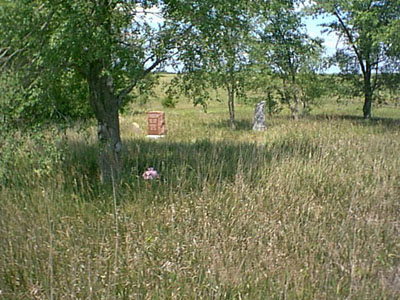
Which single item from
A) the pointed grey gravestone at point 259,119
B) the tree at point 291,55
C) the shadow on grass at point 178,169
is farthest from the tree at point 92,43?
the tree at point 291,55

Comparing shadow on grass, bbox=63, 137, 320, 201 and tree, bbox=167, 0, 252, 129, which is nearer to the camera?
shadow on grass, bbox=63, 137, 320, 201

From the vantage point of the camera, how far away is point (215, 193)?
4602 millimetres

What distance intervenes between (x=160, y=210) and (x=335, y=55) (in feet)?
52.9

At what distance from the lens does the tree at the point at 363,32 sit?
14.1 meters

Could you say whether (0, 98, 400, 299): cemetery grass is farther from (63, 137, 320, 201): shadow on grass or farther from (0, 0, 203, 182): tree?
(0, 0, 203, 182): tree

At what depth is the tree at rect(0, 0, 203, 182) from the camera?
410cm

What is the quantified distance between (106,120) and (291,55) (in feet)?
42.1

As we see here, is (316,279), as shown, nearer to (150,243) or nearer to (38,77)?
(150,243)

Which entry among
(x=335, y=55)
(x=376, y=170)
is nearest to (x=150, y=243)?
(x=376, y=170)

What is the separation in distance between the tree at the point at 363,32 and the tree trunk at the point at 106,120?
10.6 metres

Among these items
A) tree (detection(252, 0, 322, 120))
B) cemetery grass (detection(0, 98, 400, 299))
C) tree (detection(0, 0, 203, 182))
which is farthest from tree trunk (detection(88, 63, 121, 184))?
tree (detection(252, 0, 322, 120))

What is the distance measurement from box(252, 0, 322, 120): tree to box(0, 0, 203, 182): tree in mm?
10897

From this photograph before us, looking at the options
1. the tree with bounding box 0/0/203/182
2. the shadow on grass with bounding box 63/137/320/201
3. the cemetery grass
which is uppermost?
the tree with bounding box 0/0/203/182

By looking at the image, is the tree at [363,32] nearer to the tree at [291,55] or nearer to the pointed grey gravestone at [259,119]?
the tree at [291,55]
